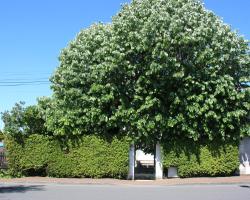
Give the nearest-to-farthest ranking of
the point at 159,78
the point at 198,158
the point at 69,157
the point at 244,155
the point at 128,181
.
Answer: the point at 128,181 < the point at 159,78 < the point at 198,158 < the point at 69,157 < the point at 244,155

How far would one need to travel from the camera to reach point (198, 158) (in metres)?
Result: 28.6

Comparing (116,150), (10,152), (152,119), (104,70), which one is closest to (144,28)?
(104,70)

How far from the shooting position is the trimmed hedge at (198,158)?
2844 cm

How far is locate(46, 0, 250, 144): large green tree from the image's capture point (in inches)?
1065

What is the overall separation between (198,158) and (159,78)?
16.9 ft

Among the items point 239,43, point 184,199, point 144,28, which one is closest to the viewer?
point 184,199

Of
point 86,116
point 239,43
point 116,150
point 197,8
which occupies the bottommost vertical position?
point 116,150

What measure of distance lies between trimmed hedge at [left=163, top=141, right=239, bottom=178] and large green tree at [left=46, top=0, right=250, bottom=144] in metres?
0.60

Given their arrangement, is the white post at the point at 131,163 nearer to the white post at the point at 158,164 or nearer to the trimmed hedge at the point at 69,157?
the trimmed hedge at the point at 69,157

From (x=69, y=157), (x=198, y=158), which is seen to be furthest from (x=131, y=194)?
(x=69, y=157)

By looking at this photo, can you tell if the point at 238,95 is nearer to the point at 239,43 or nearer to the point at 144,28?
the point at 239,43

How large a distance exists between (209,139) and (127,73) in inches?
235

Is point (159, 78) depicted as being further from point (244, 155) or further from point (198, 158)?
point (244, 155)

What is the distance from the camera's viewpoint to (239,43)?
28.8 meters
